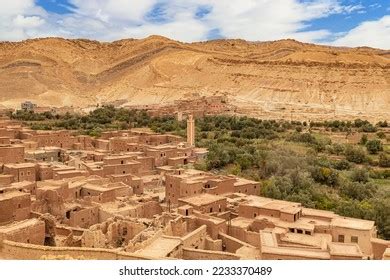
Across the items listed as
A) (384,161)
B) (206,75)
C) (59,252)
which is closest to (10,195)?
(59,252)

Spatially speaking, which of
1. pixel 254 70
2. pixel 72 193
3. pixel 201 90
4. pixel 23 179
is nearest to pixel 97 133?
pixel 23 179

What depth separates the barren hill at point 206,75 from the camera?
2720 centimetres

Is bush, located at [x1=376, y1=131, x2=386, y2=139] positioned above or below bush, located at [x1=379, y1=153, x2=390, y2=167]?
above

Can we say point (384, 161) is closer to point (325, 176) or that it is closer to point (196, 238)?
point (325, 176)

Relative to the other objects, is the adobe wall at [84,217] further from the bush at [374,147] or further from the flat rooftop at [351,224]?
the bush at [374,147]

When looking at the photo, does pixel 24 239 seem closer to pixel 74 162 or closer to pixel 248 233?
pixel 248 233

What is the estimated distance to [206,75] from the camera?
32.6 meters

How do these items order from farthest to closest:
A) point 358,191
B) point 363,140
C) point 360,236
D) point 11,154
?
1. point 363,140
2. point 358,191
3. point 11,154
4. point 360,236

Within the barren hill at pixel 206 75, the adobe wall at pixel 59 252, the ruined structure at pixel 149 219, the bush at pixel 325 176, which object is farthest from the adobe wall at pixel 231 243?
Answer: the barren hill at pixel 206 75

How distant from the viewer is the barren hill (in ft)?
89.2

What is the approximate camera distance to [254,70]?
32.3 m

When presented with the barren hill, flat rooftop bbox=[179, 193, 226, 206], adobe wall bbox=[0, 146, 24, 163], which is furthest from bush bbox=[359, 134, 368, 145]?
adobe wall bbox=[0, 146, 24, 163]

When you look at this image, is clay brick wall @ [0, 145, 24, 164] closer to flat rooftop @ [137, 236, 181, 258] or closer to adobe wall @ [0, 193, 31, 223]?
adobe wall @ [0, 193, 31, 223]

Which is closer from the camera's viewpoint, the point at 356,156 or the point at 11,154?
the point at 11,154
